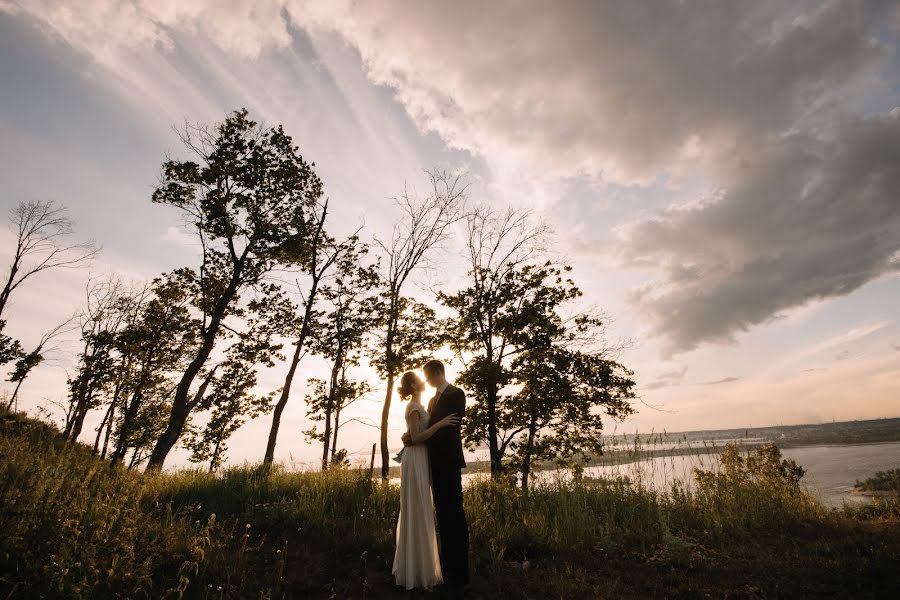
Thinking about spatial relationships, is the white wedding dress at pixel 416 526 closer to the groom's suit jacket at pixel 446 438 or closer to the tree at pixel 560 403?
the groom's suit jacket at pixel 446 438

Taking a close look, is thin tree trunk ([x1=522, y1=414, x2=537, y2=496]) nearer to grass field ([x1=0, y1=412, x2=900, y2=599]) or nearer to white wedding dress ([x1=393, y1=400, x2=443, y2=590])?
grass field ([x1=0, y1=412, x2=900, y2=599])

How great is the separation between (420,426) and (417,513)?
1082mm

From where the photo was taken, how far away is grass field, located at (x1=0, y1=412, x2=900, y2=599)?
A: 13.2 feet

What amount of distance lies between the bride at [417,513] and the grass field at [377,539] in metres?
0.32

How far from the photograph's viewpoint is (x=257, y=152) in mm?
16953

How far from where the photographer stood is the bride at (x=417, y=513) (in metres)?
4.94

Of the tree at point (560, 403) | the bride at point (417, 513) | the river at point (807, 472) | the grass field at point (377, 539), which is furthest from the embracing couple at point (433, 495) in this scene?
the tree at point (560, 403)

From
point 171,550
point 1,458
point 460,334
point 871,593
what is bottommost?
point 871,593

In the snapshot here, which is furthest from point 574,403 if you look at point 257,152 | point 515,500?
point 257,152

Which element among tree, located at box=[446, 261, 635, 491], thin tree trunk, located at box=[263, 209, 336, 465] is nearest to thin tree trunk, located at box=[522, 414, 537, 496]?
tree, located at box=[446, 261, 635, 491]

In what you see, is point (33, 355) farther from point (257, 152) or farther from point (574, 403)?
point (574, 403)

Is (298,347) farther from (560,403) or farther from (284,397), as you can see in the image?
(560,403)

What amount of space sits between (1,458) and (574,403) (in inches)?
628

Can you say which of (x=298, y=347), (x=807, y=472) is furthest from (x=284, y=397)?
(x=807, y=472)
